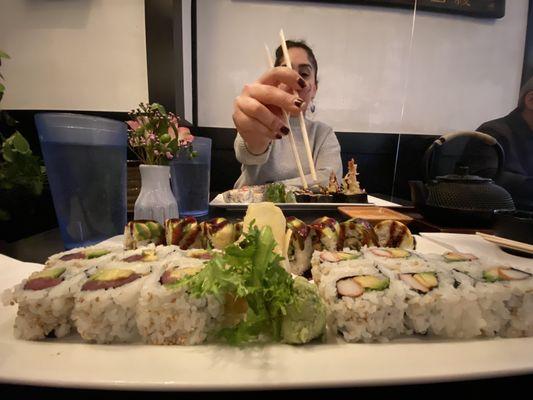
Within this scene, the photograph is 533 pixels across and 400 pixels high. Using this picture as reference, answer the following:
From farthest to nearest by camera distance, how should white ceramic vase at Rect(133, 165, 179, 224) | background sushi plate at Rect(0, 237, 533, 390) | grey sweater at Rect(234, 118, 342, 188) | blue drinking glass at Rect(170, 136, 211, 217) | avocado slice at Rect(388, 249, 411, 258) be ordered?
grey sweater at Rect(234, 118, 342, 188)
blue drinking glass at Rect(170, 136, 211, 217)
white ceramic vase at Rect(133, 165, 179, 224)
avocado slice at Rect(388, 249, 411, 258)
background sushi plate at Rect(0, 237, 533, 390)

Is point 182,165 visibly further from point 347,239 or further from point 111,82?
point 111,82

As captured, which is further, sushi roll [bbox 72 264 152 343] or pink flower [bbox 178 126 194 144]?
pink flower [bbox 178 126 194 144]

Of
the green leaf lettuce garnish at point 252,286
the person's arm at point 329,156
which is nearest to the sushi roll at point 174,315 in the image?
the green leaf lettuce garnish at point 252,286

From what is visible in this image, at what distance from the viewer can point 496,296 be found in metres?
0.80

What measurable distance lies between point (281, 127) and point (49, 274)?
1.37 m

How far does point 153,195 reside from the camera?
1.42 m

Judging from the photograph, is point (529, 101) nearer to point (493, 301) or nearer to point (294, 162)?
point (294, 162)

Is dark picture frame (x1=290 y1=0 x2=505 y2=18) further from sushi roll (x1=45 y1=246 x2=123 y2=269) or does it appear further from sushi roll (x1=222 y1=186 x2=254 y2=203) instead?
sushi roll (x1=45 y1=246 x2=123 y2=269)

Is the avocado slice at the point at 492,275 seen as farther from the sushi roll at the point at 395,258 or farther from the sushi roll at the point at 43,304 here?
the sushi roll at the point at 43,304

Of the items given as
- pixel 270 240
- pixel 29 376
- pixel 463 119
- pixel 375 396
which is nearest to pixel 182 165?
pixel 270 240

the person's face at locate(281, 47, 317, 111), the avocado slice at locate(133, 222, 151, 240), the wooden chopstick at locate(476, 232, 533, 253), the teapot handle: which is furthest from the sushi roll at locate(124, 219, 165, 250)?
the person's face at locate(281, 47, 317, 111)

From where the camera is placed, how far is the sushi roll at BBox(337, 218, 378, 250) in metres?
1.20

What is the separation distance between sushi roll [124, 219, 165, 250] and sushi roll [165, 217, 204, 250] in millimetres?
51

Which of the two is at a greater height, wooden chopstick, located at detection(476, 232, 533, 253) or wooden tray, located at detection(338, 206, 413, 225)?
wooden tray, located at detection(338, 206, 413, 225)
